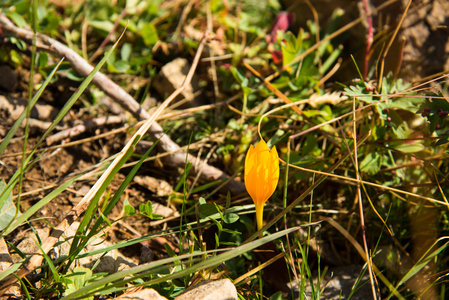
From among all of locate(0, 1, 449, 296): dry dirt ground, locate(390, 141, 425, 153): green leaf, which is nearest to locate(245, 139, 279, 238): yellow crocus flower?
locate(0, 1, 449, 296): dry dirt ground

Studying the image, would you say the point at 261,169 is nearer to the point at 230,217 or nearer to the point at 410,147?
the point at 230,217

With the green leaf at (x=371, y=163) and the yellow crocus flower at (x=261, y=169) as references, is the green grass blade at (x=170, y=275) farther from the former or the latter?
the green leaf at (x=371, y=163)

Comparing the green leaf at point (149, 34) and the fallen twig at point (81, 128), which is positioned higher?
the green leaf at point (149, 34)

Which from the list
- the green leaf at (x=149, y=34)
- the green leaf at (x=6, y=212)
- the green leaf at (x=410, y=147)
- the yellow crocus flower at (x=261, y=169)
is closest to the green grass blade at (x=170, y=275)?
the yellow crocus flower at (x=261, y=169)

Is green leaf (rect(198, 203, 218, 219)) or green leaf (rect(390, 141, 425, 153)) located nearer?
green leaf (rect(198, 203, 218, 219))

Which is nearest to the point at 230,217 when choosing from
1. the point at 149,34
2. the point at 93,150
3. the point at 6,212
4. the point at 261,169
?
the point at 261,169

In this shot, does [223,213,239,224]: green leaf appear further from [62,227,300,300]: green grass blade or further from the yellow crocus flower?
[62,227,300,300]: green grass blade

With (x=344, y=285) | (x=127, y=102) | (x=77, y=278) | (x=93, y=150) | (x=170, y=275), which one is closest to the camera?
(x=170, y=275)
